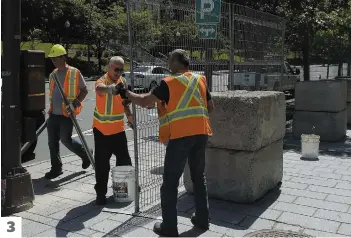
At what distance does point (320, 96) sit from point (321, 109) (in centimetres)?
30

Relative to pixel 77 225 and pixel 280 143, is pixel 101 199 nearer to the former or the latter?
pixel 77 225

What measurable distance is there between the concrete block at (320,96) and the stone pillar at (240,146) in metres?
4.75

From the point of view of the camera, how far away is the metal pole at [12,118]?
4958 mm

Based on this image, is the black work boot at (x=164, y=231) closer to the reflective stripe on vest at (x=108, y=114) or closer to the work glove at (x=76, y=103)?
the reflective stripe on vest at (x=108, y=114)

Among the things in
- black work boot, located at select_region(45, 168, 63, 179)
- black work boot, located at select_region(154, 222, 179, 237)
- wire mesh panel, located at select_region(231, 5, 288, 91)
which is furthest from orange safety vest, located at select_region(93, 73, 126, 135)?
wire mesh panel, located at select_region(231, 5, 288, 91)

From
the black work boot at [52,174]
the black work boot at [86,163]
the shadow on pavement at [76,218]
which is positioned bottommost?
the shadow on pavement at [76,218]

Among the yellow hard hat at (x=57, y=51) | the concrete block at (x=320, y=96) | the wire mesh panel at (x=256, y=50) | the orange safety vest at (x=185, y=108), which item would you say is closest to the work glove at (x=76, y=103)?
the yellow hard hat at (x=57, y=51)

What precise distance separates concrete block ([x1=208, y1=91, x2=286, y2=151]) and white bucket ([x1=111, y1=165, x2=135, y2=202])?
1.08 metres

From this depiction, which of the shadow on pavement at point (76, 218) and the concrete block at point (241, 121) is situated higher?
the concrete block at point (241, 121)

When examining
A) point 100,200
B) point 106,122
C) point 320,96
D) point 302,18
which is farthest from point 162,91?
point 302,18

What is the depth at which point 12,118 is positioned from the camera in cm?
511

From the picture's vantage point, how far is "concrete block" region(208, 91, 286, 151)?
5320mm

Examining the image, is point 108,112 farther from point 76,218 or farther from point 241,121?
point 241,121

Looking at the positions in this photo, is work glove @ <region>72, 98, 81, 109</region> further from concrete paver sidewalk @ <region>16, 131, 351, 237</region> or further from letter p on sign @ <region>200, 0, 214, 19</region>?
letter p on sign @ <region>200, 0, 214, 19</region>
